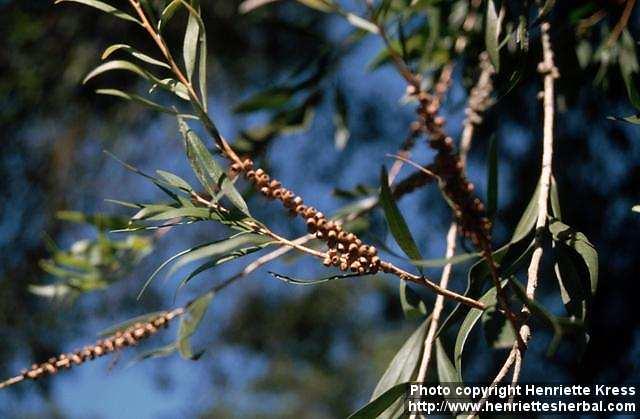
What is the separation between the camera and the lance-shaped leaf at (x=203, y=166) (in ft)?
1.79

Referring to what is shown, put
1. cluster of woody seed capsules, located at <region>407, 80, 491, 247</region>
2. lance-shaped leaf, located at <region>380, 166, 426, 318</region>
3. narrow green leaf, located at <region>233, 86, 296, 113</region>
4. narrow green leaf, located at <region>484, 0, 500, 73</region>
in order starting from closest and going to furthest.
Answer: cluster of woody seed capsules, located at <region>407, 80, 491, 247</region>
lance-shaped leaf, located at <region>380, 166, 426, 318</region>
narrow green leaf, located at <region>484, 0, 500, 73</region>
narrow green leaf, located at <region>233, 86, 296, 113</region>

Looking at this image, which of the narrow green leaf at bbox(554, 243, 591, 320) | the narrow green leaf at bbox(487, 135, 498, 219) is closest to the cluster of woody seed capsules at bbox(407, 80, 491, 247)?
the narrow green leaf at bbox(487, 135, 498, 219)

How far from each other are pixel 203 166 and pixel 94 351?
0.18 metres

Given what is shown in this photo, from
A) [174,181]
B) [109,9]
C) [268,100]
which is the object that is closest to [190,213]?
[174,181]

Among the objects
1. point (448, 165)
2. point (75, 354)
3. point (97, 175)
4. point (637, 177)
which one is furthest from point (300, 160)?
point (448, 165)

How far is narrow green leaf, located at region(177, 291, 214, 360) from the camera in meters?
0.70

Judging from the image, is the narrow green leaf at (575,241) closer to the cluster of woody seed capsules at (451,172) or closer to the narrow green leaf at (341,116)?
the cluster of woody seed capsules at (451,172)

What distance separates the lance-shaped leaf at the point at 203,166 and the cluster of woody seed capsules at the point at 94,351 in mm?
170

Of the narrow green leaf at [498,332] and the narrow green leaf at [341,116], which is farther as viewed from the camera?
the narrow green leaf at [341,116]

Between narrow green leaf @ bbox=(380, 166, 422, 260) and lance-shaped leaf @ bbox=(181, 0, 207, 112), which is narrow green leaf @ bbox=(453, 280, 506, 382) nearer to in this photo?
narrow green leaf @ bbox=(380, 166, 422, 260)

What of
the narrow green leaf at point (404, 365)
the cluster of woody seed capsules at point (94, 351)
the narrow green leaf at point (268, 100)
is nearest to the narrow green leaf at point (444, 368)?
the narrow green leaf at point (404, 365)

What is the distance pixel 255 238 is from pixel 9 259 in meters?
1.11

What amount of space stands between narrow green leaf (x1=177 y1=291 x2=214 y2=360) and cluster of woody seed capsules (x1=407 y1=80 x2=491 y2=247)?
33cm

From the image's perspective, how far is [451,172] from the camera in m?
0.39
